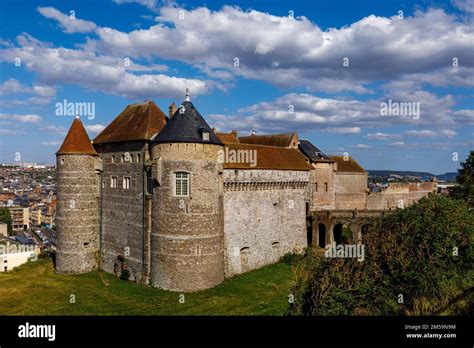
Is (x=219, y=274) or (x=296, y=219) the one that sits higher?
(x=296, y=219)

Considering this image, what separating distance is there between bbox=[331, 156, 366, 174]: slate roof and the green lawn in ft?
60.6

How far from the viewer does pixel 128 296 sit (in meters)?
27.6

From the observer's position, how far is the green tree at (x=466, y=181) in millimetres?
40844

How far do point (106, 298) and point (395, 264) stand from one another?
18.7m

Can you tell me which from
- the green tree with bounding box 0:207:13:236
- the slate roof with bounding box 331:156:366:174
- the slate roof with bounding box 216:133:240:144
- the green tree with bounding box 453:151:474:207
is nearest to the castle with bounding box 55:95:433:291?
the slate roof with bounding box 216:133:240:144

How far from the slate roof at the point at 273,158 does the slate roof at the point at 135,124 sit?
582 cm

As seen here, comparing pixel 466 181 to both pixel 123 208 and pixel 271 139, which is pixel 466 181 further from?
pixel 123 208

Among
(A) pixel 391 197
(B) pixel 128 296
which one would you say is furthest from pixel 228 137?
(A) pixel 391 197

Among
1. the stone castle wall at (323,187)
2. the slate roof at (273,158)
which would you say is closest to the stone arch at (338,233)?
the stone castle wall at (323,187)

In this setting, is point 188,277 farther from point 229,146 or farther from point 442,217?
point 442,217

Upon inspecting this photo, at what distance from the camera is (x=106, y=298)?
89.7 feet

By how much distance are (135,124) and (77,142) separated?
5.32m

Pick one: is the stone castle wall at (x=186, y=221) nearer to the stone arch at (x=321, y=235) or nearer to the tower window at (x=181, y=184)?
the tower window at (x=181, y=184)
